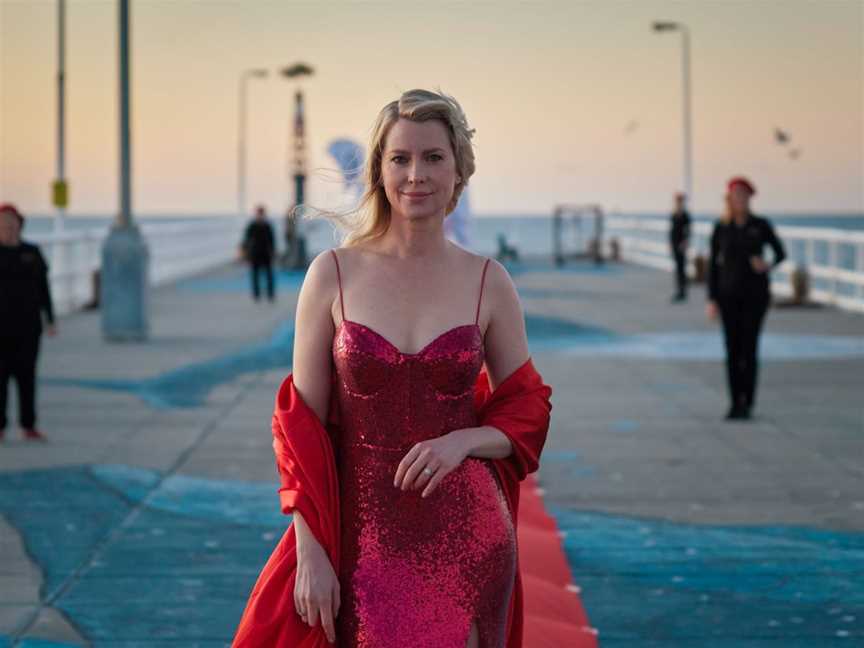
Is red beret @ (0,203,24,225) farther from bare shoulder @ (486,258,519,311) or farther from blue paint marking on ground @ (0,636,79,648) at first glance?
bare shoulder @ (486,258,519,311)

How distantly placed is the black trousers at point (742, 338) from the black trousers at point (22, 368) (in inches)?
206

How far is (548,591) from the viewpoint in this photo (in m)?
6.41

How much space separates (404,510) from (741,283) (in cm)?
876

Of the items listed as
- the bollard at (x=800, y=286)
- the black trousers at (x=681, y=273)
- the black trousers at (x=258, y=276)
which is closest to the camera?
the bollard at (x=800, y=286)

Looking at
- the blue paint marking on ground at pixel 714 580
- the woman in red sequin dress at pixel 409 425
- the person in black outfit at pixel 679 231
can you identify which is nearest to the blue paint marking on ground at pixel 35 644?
the blue paint marking on ground at pixel 714 580

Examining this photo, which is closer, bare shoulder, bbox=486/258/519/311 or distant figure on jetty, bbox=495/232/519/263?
bare shoulder, bbox=486/258/519/311

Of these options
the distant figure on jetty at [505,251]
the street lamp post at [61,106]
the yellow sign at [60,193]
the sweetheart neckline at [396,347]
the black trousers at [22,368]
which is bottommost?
the black trousers at [22,368]

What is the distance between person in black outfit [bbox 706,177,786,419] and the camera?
11.6 meters

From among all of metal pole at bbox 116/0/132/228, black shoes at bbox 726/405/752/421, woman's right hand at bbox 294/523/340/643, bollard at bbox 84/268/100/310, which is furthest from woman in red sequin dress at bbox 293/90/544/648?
bollard at bbox 84/268/100/310

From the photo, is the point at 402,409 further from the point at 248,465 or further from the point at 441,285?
the point at 248,465

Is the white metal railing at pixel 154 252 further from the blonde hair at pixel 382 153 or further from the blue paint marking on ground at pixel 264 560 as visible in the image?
the blonde hair at pixel 382 153

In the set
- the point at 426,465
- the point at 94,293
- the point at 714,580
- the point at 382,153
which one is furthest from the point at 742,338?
the point at 94,293

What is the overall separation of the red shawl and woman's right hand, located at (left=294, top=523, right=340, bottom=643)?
0.03 m

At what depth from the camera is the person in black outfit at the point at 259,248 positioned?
88.9 feet
